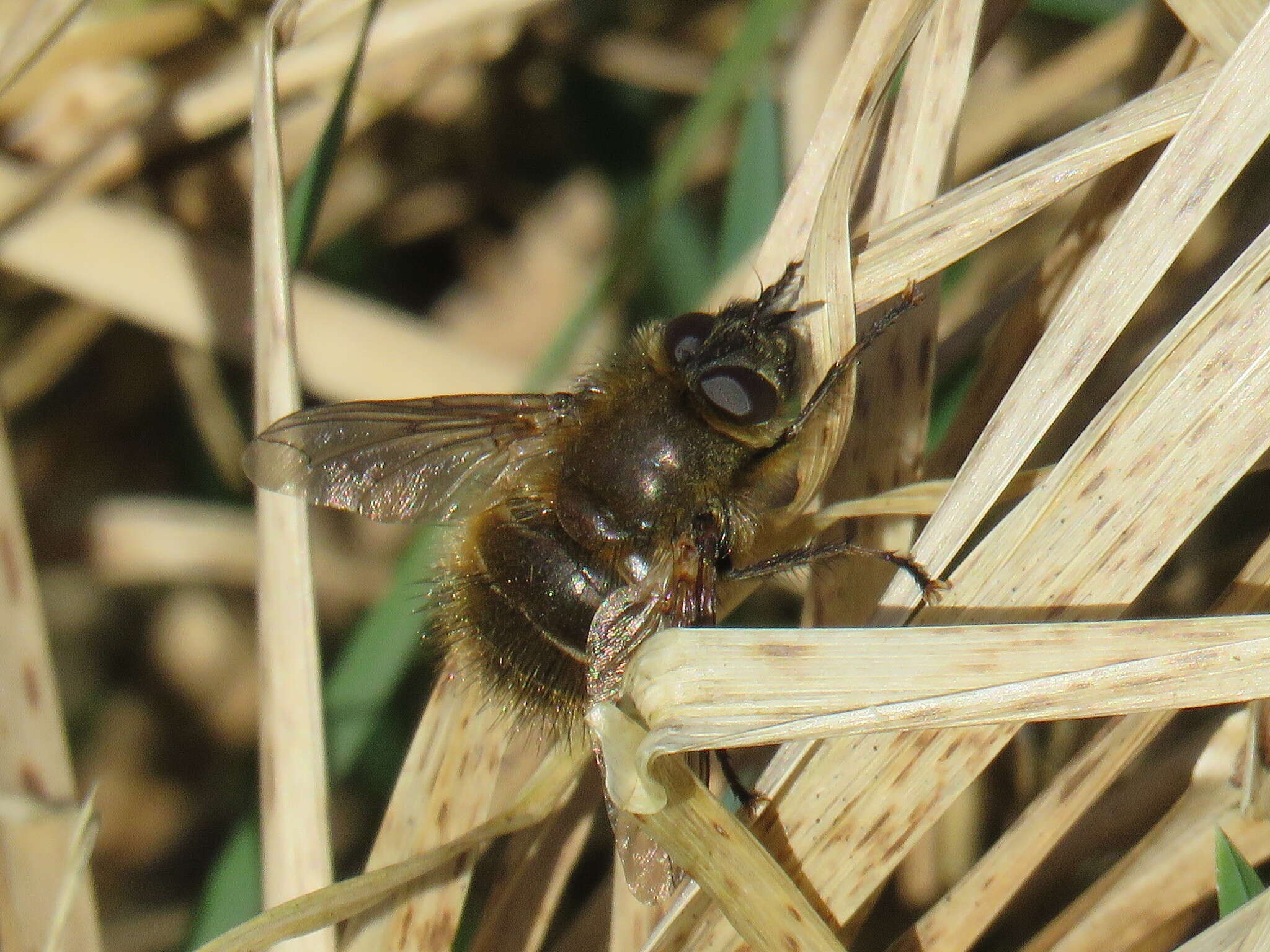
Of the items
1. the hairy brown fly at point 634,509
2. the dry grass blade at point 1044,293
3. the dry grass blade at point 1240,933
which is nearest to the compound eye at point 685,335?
the hairy brown fly at point 634,509

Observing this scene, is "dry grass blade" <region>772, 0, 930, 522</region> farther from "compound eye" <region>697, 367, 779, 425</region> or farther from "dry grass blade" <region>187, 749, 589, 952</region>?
→ "dry grass blade" <region>187, 749, 589, 952</region>

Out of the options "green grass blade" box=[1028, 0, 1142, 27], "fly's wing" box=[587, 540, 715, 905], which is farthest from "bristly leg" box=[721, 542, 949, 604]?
"green grass blade" box=[1028, 0, 1142, 27]

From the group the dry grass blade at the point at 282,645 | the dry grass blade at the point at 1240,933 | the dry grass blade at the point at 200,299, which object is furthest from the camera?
the dry grass blade at the point at 200,299

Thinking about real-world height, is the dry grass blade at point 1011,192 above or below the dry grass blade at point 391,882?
above

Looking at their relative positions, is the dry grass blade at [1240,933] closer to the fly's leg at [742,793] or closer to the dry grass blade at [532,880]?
the fly's leg at [742,793]

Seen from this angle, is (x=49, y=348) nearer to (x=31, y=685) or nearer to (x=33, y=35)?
(x=33, y=35)

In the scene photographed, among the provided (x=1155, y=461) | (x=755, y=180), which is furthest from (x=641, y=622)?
(x=755, y=180)
